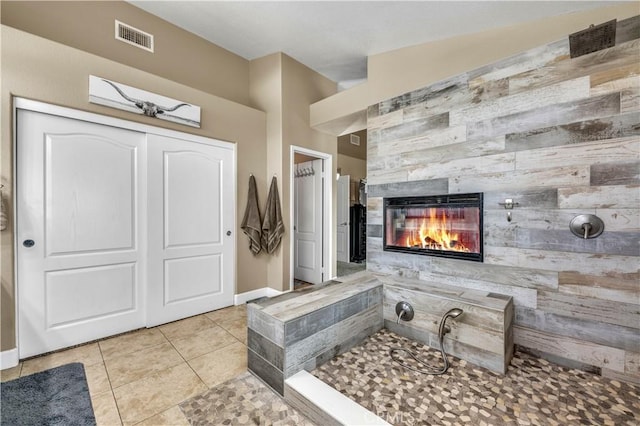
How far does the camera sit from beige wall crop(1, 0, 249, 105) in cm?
239

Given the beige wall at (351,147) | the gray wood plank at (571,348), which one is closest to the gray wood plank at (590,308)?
the gray wood plank at (571,348)

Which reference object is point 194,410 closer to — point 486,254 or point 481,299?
point 481,299

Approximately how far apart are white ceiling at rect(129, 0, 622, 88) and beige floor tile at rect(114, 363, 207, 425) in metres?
3.31

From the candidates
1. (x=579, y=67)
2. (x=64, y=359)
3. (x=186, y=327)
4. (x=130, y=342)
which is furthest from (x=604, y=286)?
(x=64, y=359)

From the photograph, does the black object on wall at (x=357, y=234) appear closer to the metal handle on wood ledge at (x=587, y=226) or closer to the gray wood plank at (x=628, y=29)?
the metal handle on wood ledge at (x=587, y=226)

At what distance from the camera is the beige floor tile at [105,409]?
147 centimetres

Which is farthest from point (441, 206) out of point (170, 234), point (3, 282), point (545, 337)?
point (3, 282)

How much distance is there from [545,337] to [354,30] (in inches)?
131

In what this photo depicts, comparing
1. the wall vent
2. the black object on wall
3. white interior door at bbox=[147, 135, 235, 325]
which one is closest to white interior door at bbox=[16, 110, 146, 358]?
white interior door at bbox=[147, 135, 235, 325]

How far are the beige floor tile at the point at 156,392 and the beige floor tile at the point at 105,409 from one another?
0.08 feet

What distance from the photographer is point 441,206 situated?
8.39ft

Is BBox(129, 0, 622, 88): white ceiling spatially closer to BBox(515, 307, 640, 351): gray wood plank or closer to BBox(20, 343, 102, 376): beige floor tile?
BBox(515, 307, 640, 351): gray wood plank

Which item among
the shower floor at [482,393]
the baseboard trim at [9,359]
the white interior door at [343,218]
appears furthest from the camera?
the white interior door at [343,218]

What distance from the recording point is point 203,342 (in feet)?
7.81
